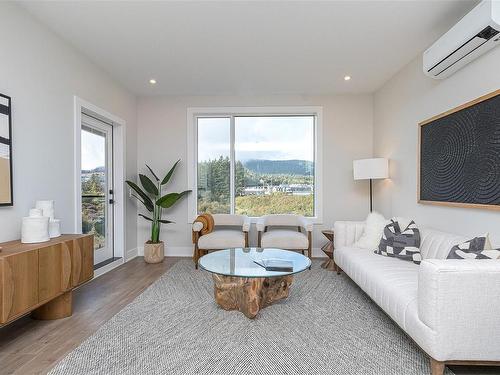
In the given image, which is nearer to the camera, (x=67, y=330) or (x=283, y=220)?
(x=67, y=330)

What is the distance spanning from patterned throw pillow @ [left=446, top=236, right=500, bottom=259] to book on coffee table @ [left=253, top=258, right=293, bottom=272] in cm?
123

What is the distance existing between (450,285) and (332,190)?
10.2 ft

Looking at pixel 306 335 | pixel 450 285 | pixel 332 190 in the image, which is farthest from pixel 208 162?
pixel 450 285

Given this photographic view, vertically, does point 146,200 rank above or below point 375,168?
below

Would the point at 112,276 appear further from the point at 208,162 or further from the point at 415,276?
the point at 415,276

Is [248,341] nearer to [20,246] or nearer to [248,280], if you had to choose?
[248,280]

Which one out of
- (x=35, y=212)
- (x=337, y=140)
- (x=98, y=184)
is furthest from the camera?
(x=337, y=140)

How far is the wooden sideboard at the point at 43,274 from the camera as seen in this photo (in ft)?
5.99

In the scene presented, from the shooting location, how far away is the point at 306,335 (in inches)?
84.0

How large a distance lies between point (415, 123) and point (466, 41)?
4.12ft

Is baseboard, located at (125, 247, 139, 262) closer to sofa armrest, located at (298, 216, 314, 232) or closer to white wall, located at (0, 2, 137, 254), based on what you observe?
white wall, located at (0, 2, 137, 254)

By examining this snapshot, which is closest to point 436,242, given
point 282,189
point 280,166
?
point 282,189

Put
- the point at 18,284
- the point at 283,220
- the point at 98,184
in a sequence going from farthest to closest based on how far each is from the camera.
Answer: the point at 283,220 → the point at 98,184 → the point at 18,284

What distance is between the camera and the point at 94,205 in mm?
3830
